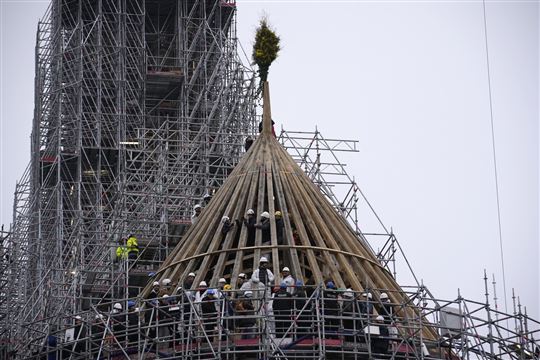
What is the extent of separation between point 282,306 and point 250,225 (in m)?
5.78

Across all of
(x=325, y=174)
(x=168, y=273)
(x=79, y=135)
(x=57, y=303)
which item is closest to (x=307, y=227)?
(x=168, y=273)

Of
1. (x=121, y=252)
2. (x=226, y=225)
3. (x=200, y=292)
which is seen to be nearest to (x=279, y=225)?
(x=226, y=225)

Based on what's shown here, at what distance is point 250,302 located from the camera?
42.7 meters

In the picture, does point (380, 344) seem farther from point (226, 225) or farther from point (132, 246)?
point (132, 246)

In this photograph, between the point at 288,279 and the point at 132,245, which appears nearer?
the point at 288,279

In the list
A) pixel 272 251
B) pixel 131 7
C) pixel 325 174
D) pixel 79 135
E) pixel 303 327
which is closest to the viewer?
pixel 303 327

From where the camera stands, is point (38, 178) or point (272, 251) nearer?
point (272, 251)

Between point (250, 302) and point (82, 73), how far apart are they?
3776 centimetres

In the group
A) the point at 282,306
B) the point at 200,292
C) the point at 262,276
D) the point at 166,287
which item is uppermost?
the point at 262,276

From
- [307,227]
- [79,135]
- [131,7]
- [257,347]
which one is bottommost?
[257,347]

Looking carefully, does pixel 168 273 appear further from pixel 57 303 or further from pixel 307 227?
pixel 57 303

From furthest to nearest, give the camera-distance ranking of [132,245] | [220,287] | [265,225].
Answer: [132,245]
[265,225]
[220,287]

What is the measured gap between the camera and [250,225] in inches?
1854

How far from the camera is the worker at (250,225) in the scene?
47094mm
